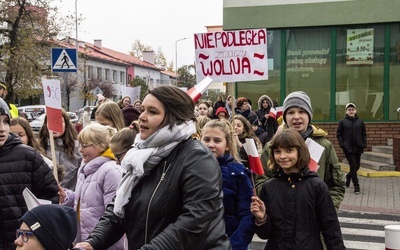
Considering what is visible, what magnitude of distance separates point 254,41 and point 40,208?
485 centimetres

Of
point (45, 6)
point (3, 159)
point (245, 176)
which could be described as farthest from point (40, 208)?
point (45, 6)

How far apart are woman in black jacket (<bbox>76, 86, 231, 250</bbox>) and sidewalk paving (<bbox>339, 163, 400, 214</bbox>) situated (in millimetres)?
8403

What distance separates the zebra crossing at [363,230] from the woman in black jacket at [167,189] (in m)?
5.05

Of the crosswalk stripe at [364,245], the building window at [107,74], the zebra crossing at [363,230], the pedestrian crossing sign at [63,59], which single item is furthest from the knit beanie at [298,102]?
the building window at [107,74]

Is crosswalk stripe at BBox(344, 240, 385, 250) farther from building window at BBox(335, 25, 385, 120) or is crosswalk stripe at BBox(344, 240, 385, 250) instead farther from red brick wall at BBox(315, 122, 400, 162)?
building window at BBox(335, 25, 385, 120)

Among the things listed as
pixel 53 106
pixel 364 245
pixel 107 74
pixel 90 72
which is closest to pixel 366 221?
pixel 364 245

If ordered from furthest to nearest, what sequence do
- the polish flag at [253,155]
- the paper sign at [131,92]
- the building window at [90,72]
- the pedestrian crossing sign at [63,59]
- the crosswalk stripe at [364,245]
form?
the building window at [90,72] → the paper sign at [131,92] → the pedestrian crossing sign at [63,59] → the crosswalk stripe at [364,245] → the polish flag at [253,155]

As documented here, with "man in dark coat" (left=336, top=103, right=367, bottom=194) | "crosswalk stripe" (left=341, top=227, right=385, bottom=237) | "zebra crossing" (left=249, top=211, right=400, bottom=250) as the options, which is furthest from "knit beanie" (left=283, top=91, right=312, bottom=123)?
"man in dark coat" (left=336, top=103, right=367, bottom=194)

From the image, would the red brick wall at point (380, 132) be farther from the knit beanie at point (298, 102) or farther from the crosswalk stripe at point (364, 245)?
the knit beanie at point (298, 102)

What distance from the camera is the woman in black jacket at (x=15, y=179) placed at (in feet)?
12.8

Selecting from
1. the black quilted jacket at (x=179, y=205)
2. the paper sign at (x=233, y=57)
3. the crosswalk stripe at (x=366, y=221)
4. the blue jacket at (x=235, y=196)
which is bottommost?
the crosswalk stripe at (x=366, y=221)

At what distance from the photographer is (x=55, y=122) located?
16.4 feet

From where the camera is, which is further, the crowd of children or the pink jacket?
the pink jacket

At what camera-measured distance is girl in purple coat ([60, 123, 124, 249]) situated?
15.3 feet
